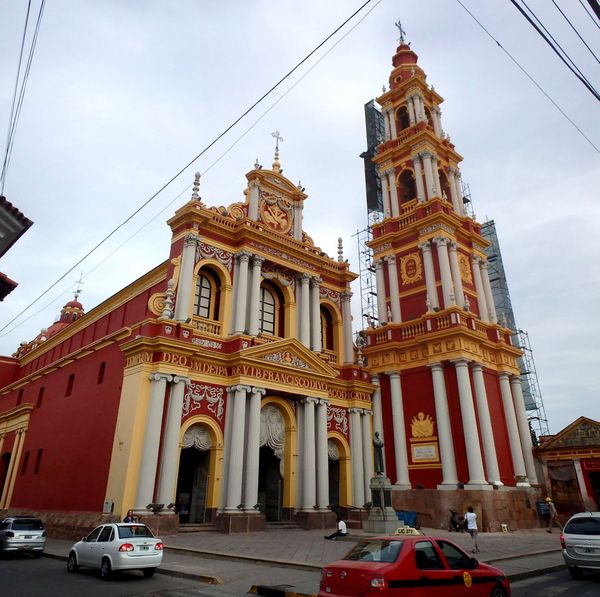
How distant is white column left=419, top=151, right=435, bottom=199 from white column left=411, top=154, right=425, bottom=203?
1.01 feet

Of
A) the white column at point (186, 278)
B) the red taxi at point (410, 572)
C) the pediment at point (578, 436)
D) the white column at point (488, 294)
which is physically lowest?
the red taxi at point (410, 572)

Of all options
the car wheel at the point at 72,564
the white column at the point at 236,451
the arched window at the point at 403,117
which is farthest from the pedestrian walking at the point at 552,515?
the arched window at the point at 403,117

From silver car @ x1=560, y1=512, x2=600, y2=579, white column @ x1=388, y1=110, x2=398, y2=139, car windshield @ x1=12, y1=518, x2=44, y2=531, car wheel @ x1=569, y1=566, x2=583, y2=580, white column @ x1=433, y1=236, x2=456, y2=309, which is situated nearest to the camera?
silver car @ x1=560, y1=512, x2=600, y2=579

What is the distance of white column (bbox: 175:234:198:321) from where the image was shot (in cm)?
2074

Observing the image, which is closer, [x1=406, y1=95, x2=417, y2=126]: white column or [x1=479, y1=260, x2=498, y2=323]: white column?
[x1=479, y1=260, x2=498, y2=323]: white column

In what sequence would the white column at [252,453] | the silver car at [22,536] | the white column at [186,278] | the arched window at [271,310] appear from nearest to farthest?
the silver car at [22,536] < the white column at [252,453] < the white column at [186,278] < the arched window at [271,310]

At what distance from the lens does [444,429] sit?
23.1m

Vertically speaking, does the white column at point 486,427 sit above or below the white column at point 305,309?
below

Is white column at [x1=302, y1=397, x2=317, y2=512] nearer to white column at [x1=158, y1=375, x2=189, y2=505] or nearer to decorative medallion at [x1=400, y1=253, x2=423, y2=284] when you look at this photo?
white column at [x1=158, y1=375, x2=189, y2=505]

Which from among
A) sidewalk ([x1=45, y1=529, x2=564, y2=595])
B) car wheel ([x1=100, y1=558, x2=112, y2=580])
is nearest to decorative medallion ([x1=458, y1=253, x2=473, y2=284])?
sidewalk ([x1=45, y1=529, x2=564, y2=595])

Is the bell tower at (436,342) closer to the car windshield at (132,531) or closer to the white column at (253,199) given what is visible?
the white column at (253,199)

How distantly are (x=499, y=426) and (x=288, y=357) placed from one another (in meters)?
11.4

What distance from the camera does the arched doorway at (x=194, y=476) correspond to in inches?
781

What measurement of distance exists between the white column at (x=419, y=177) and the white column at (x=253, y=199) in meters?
9.99
